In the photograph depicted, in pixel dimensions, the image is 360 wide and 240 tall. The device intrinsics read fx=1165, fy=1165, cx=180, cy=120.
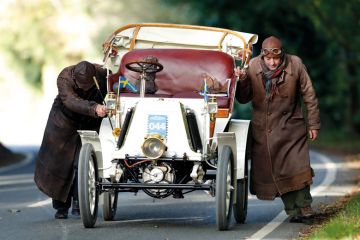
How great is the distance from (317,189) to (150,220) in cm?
501

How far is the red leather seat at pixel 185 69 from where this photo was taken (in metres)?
13.5

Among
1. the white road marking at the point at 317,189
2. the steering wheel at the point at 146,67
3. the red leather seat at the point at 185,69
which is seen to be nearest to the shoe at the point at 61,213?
the red leather seat at the point at 185,69

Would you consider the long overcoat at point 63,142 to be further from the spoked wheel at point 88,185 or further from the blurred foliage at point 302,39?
the blurred foliage at point 302,39

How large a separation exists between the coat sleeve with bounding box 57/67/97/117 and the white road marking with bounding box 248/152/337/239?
2254 mm

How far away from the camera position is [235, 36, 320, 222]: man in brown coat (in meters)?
13.1

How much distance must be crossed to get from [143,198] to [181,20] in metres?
26.5

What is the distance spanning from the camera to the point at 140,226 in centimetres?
1265

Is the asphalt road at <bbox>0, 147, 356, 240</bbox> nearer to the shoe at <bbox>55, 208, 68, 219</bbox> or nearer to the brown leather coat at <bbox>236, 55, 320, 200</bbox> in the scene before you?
the shoe at <bbox>55, 208, 68, 219</bbox>

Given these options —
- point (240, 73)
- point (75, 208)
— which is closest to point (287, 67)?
point (240, 73)

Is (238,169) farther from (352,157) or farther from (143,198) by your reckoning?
(352,157)

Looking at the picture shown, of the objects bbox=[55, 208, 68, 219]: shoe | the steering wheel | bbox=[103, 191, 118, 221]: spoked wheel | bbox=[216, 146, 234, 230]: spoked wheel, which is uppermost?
the steering wheel

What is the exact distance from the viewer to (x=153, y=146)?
39.4 feet

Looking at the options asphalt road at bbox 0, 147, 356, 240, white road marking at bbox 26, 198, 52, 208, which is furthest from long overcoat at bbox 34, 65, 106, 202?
white road marking at bbox 26, 198, 52, 208

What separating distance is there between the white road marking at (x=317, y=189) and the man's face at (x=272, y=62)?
176 centimetres
